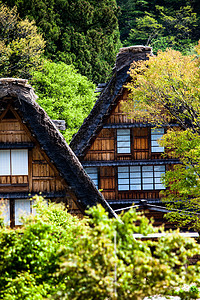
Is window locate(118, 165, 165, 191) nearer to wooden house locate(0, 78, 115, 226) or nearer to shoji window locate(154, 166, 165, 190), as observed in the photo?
shoji window locate(154, 166, 165, 190)

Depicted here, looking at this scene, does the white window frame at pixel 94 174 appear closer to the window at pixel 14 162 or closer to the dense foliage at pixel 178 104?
the dense foliage at pixel 178 104

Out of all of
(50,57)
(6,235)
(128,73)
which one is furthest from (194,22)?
(6,235)

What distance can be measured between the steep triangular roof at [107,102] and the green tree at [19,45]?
16.0 metres

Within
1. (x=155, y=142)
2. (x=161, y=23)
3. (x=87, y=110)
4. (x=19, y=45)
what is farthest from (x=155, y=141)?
(x=161, y=23)

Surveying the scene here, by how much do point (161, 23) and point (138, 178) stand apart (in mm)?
36872

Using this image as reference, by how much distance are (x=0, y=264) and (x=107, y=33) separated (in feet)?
138

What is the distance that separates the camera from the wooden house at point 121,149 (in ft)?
81.4

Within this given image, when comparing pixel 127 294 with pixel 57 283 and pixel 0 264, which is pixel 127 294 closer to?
pixel 57 283

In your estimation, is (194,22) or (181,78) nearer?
(181,78)

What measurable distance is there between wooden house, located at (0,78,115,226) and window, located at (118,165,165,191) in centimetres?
758

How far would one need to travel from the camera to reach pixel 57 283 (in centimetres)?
1059

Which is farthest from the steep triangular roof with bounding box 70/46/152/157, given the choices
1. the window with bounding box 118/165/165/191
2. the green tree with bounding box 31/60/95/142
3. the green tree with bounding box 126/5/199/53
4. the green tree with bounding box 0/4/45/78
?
the green tree with bounding box 126/5/199/53

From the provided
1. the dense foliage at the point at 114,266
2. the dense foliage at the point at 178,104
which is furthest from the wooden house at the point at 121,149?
the dense foliage at the point at 114,266

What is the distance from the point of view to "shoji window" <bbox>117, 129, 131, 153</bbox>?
25.6 m
